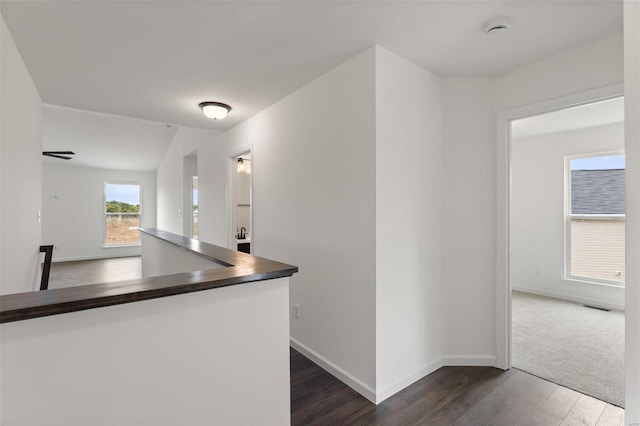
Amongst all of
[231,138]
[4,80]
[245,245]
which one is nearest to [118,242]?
[245,245]

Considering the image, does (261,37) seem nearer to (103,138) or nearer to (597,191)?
(597,191)

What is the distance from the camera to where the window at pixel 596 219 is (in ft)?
13.9

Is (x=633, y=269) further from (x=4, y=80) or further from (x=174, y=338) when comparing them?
(x=4, y=80)

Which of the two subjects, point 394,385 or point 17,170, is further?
point 17,170

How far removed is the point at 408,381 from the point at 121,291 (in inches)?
85.0

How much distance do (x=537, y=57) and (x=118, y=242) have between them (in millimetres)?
10340

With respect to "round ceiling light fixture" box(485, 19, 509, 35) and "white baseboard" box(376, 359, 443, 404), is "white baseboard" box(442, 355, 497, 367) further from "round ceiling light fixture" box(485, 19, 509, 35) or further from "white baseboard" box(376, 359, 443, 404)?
"round ceiling light fixture" box(485, 19, 509, 35)

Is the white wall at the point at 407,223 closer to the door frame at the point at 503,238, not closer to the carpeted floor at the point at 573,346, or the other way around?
the door frame at the point at 503,238

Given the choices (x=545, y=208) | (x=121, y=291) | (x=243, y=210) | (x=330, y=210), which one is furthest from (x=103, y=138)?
(x=545, y=208)

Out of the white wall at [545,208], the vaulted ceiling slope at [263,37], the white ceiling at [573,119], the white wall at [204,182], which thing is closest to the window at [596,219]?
the white wall at [545,208]

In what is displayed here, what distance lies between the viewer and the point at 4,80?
2.03 metres

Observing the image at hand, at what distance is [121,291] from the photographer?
3.72 ft

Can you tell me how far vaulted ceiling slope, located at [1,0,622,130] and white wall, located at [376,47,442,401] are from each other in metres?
0.28

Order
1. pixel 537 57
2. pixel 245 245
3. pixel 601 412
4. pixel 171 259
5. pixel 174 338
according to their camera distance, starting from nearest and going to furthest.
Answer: pixel 174 338 < pixel 601 412 < pixel 537 57 < pixel 171 259 < pixel 245 245
